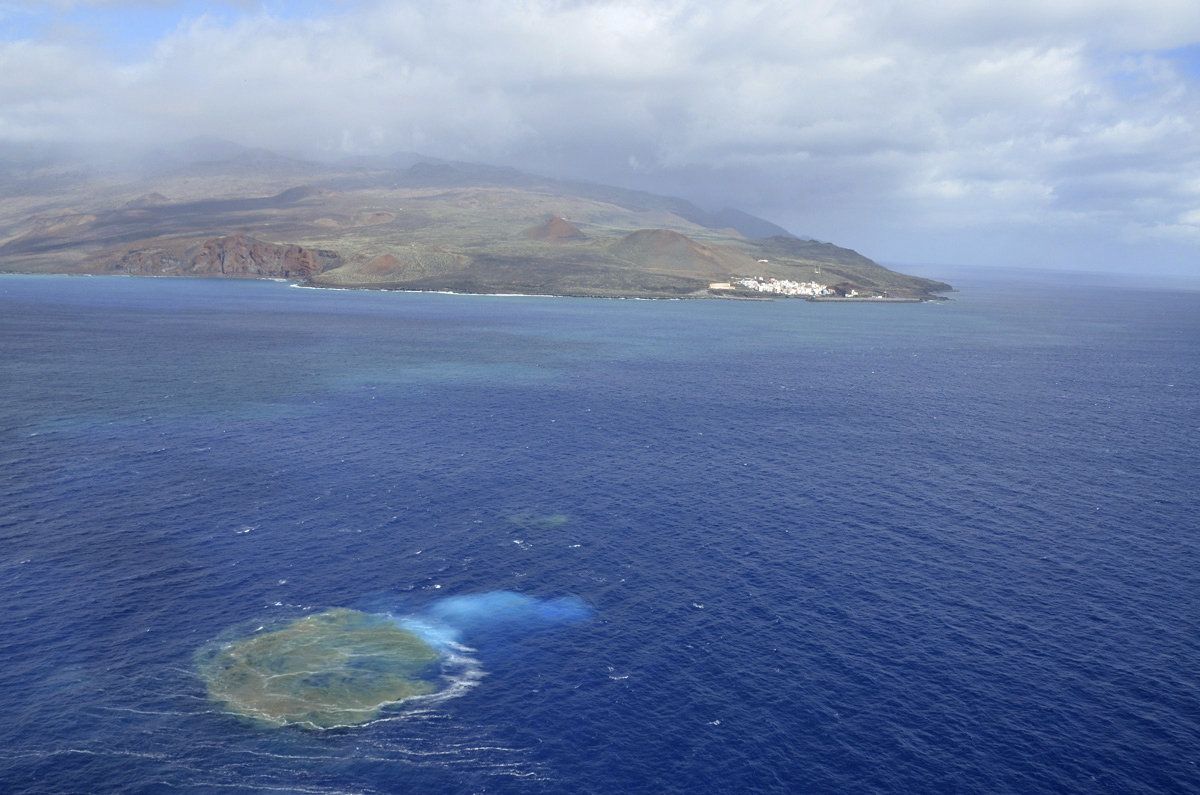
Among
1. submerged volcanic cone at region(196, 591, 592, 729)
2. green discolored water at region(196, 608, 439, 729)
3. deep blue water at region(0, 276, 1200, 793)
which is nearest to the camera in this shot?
deep blue water at region(0, 276, 1200, 793)

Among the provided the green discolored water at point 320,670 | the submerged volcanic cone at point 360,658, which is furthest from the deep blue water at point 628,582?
the green discolored water at point 320,670

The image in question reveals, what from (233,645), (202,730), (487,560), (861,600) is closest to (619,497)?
(487,560)

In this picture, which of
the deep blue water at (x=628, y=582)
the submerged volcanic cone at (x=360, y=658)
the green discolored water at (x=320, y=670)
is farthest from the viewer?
the submerged volcanic cone at (x=360, y=658)

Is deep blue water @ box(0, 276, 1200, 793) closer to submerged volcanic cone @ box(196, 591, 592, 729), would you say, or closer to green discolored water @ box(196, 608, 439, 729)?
submerged volcanic cone @ box(196, 591, 592, 729)

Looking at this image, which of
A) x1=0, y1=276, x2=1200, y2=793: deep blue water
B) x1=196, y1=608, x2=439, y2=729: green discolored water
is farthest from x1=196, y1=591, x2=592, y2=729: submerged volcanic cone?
x1=0, y1=276, x2=1200, y2=793: deep blue water

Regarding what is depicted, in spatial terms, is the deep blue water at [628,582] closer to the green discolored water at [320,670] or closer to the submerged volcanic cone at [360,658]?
the submerged volcanic cone at [360,658]

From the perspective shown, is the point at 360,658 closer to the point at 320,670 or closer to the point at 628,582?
the point at 320,670

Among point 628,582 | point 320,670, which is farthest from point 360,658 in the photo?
point 628,582
